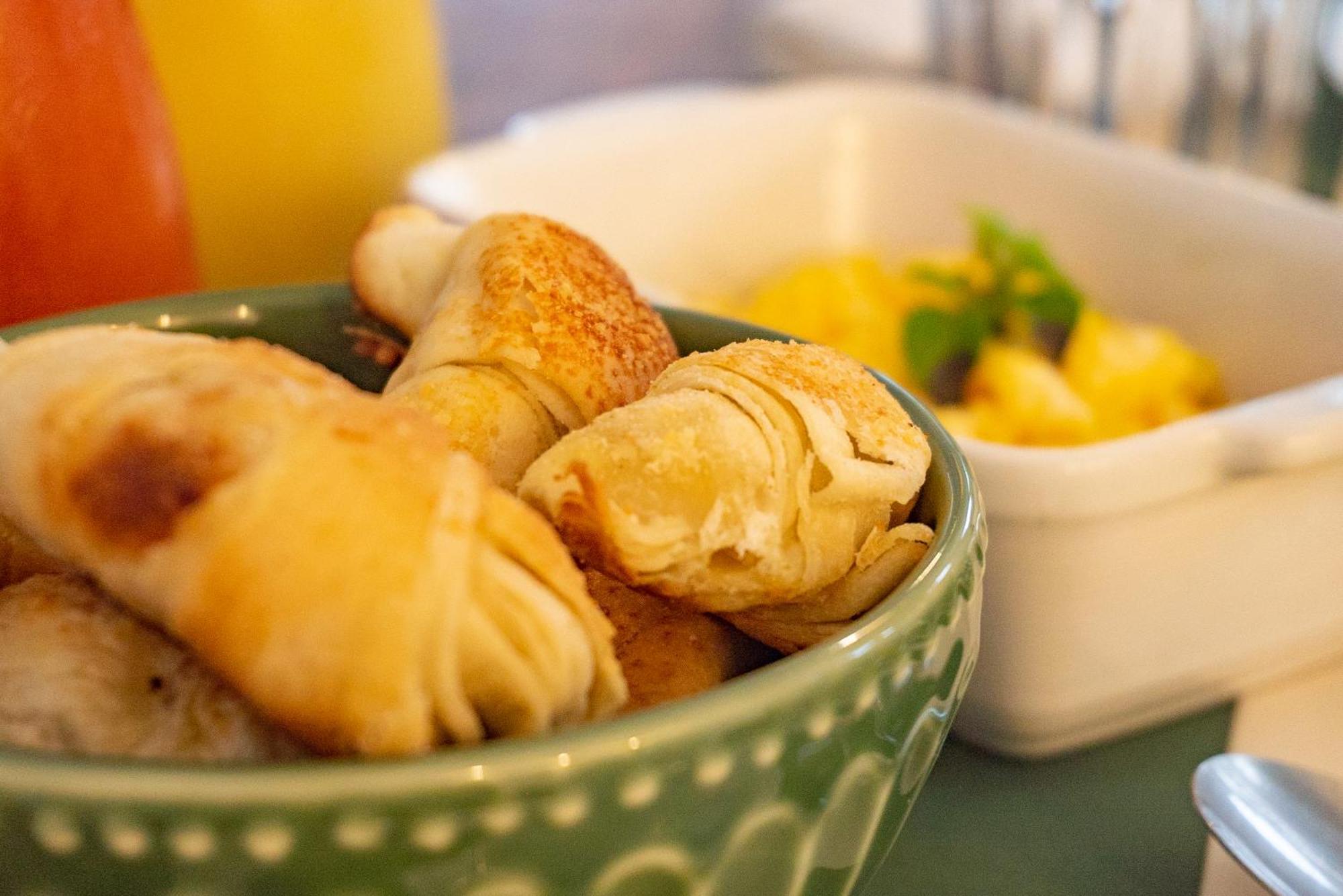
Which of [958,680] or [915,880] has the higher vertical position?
[958,680]

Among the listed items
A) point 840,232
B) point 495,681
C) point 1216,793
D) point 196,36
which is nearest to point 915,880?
point 1216,793

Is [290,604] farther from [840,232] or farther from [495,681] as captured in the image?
[840,232]

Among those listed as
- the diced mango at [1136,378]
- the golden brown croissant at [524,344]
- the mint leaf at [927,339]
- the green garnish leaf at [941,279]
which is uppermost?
the golden brown croissant at [524,344]

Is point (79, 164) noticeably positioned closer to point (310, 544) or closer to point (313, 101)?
point (313, 101)

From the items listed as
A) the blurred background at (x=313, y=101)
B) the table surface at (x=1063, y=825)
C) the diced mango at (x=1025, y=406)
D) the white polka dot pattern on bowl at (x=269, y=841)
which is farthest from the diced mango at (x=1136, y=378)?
the white polka dot pattern on bowl at (x=269, y=841)

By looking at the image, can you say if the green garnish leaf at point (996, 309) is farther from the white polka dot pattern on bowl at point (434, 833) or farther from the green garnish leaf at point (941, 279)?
the white polka dot pattern on bowl at point (434, 833)

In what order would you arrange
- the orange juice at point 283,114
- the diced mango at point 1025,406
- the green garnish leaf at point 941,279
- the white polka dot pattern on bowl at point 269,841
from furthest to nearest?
1. the green garnish leaf at point 941,279
2. the diced mango at point 1025,406
3. the orange juice at point 283,114
4. the white polka dot pattern on bowl at point 269,841

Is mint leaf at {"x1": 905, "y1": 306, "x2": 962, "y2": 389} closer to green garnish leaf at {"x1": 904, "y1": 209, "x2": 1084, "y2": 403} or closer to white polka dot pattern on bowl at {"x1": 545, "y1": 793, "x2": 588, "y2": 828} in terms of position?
green garnish leaf at {"x1": 904, "y1": 209, "x2": 1084, "y2": 403}
